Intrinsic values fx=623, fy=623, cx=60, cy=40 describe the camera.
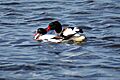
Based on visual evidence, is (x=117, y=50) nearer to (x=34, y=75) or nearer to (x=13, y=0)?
(x=34, y=75)

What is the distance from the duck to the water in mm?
286

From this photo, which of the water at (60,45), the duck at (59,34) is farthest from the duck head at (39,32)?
the water at (60,45)

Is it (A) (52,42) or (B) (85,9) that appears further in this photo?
(B) (85,9)

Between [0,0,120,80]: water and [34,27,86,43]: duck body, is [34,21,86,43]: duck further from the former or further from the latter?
[0,0,120,80]: water

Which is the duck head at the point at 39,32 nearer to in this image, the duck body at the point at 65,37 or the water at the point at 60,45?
the duck body at the point at 65,37

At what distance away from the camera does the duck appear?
21078 mm

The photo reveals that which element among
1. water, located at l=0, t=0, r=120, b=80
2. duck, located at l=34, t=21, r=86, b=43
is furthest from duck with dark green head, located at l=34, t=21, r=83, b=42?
water, located at l=0, t=0, r=120, b=80

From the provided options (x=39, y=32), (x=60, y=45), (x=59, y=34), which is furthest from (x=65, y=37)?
(x=39, y=32)

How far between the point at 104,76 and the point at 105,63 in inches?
59.2

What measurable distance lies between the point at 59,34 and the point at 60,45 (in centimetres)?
109

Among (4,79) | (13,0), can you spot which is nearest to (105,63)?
(4,79)

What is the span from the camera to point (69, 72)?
56.5ft

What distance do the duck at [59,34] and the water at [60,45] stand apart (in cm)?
29

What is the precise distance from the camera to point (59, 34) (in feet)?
72.4
